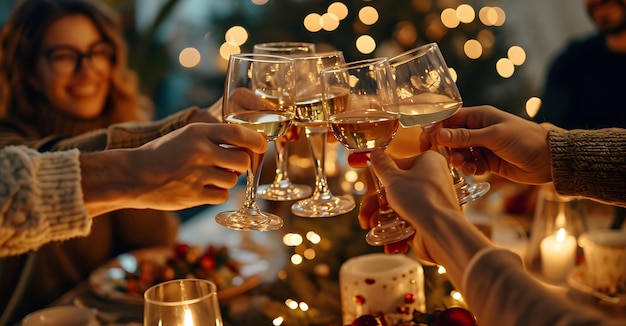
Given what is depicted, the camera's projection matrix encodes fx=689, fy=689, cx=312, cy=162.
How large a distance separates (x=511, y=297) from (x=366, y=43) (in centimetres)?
179

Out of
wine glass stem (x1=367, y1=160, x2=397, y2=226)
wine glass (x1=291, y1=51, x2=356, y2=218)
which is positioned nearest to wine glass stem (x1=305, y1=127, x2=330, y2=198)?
wine glass (x1=291, y1=51, x2=356, y2=218)

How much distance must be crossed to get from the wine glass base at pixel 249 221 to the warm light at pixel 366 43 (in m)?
1.47

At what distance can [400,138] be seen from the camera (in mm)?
1280

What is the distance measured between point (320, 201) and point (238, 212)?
18 centimetres

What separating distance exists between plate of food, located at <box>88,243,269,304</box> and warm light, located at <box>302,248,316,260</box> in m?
0.18

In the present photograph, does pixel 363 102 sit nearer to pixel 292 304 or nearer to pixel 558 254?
pixel 292 304

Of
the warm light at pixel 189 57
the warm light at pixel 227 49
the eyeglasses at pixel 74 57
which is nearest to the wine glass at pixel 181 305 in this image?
the eyeglasses at pixel 74 57

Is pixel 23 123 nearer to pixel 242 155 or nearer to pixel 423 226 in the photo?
pixel 242 155

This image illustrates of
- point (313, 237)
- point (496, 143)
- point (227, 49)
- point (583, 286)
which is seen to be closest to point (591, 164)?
point (496, 143)

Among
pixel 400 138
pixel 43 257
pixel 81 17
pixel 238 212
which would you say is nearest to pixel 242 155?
pixel 238 212

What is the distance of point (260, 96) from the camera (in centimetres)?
103

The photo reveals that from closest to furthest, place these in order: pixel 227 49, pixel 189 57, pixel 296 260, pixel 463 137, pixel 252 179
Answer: pixel 252 179
pixel 463 137
pixel 296 260
pixel 227 49
pixel 189 57

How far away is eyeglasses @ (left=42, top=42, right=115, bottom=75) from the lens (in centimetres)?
217

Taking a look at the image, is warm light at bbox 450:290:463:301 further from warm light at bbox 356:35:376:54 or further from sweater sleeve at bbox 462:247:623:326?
warm light at bbox 356:35:376:54
